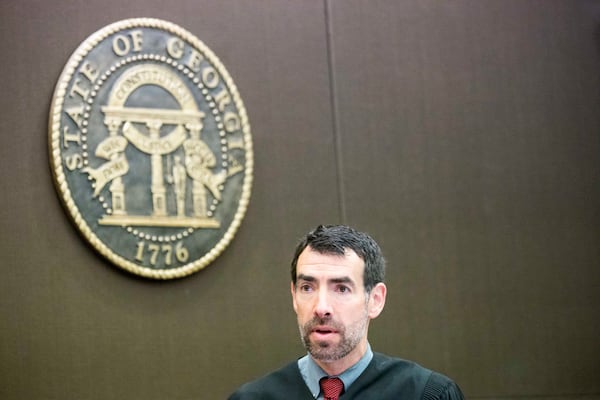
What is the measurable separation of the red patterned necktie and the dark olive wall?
3.78ft

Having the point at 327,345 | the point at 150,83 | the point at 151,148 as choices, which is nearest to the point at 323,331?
the point at 327,345

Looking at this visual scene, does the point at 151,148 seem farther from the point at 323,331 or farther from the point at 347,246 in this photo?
the point at 323,331

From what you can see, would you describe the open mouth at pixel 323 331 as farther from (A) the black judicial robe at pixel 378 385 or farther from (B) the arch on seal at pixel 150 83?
(B) the arch on seal at pixel 150 83

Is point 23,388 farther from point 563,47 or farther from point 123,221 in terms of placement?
point 563,47

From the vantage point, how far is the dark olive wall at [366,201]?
13.8 ft

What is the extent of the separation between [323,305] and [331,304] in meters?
0.03

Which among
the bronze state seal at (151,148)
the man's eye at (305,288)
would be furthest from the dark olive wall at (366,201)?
the man's eye at (305,288)

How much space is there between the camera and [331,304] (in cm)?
326

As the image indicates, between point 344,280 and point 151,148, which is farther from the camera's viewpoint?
point 151,148

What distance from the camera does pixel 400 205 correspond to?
193 inches

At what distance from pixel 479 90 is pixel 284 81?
891mm

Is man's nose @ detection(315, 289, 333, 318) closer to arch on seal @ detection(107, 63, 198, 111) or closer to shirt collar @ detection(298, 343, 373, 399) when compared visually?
shirt collar @ detection(298, 343, 373, 399)

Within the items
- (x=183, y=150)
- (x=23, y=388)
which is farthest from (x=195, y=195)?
(x=23, y=388)

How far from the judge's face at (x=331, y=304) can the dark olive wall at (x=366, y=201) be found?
46.9 inches
